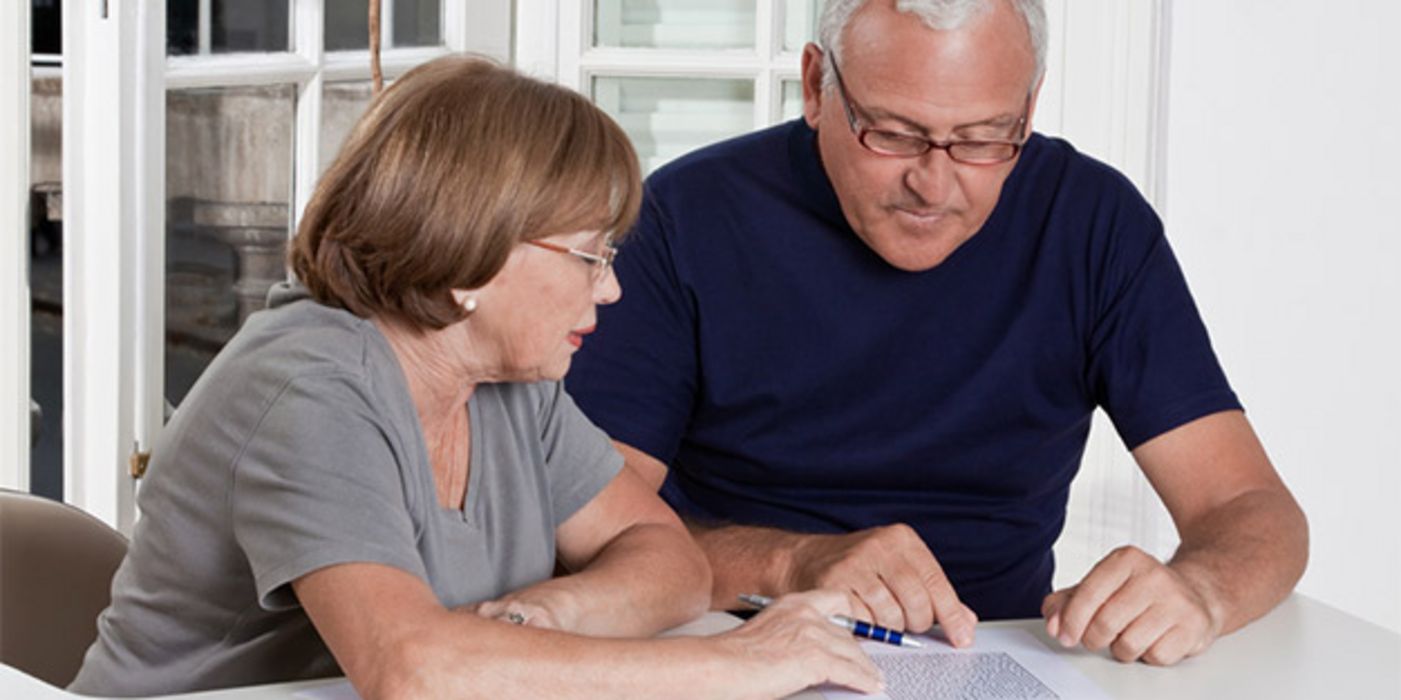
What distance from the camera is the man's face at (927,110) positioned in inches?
74.7

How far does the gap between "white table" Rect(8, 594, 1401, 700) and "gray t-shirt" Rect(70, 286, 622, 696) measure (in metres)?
0.13

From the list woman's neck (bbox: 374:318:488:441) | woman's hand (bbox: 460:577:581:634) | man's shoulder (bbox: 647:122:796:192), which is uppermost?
man's shoulder (bbox: 647:122:796:192)

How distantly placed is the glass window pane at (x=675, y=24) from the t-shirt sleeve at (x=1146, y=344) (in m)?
1.47

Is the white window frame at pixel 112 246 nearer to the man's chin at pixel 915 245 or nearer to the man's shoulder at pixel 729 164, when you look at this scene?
the man's shoulder at pixel 729 164

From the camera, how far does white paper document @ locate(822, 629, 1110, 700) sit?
1.48 metres

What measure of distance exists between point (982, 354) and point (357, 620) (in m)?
0.99

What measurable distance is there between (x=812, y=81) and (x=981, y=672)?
0.82 metres

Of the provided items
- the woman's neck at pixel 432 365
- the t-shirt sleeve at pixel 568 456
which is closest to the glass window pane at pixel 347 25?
the t-shirt sleeve at pixel 568 456

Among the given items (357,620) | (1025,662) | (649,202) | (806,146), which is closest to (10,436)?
(649,202)

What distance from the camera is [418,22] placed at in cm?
319

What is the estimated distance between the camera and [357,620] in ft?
4.45

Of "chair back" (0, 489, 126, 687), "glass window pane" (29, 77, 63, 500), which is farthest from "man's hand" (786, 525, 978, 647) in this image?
"glass window pane" (29, 77, 63, 500)

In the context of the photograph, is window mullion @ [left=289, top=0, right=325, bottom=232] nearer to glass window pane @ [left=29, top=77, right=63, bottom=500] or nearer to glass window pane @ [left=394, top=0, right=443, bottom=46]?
glass window pane @ [left=394, top=0, right=443, bottom=46]

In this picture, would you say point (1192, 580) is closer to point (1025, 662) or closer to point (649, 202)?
point (1025, 662)
